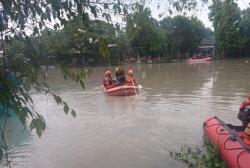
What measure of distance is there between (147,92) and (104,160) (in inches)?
451

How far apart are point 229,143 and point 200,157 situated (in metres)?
1.16

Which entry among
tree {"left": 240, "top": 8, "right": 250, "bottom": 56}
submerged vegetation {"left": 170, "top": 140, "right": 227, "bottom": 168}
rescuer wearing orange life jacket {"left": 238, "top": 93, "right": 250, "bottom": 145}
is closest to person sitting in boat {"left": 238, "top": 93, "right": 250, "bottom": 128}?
rescuer wearing orange life jacket {"left": 238, "top": 93, "right": 250, "bottom": 145}

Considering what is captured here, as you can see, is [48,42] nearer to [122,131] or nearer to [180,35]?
[122,131]

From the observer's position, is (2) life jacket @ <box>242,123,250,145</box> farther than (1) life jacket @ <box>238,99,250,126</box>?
No

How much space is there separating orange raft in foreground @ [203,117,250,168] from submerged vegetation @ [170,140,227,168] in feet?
0.55

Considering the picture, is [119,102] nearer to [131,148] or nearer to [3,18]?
[131,148]

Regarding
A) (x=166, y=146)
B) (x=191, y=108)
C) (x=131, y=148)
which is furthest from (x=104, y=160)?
(x=191, y=108)

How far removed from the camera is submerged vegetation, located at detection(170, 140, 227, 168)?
6977mm

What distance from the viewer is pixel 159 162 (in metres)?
7.73

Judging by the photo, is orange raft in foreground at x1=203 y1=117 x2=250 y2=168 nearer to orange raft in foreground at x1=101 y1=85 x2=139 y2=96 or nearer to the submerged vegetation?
the submerged vegetation

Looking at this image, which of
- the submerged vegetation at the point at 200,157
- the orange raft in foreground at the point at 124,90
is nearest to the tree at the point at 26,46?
the submerged vegetation at the point at 200,157

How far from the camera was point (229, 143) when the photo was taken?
6.55 m

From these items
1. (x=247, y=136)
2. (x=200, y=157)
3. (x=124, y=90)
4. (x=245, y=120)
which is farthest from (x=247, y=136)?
(x=124, y=90)

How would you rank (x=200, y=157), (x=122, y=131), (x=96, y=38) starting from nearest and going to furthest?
(x=96, y=38) < (x=200, y=157) < (x=122, y=131)
